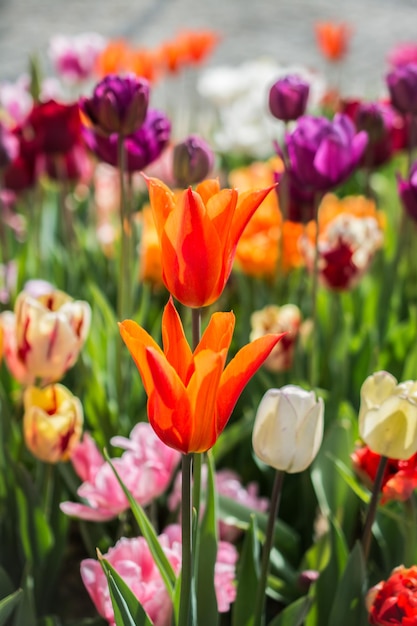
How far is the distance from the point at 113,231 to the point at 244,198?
41.6 inches

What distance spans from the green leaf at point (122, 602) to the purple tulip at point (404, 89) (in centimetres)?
83

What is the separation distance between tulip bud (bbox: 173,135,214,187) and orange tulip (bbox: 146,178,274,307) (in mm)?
386

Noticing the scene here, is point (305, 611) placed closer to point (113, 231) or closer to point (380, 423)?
point (380, 423)

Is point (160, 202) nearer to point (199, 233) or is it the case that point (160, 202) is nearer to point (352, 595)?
point (199, 233)

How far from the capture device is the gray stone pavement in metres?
5.06

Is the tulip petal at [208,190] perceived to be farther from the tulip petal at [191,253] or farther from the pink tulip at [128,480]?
the pink tulip at [128,480]

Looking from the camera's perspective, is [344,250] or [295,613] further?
[344,250]

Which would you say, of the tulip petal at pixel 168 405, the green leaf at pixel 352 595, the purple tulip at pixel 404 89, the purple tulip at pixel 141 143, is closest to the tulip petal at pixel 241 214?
the tulip petal at pixel 168 405

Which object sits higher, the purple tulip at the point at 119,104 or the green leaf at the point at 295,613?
the purple tulip at the point at 119,104

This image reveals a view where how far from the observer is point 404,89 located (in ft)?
4.08

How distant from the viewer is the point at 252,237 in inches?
58.7

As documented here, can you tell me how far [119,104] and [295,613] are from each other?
0.53 meters

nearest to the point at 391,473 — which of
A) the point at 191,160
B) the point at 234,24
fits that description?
the point at 191,160

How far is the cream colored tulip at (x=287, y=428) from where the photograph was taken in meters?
0.69
